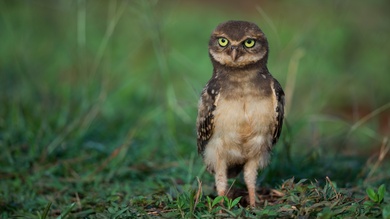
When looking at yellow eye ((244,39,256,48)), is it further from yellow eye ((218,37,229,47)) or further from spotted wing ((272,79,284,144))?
spotted wing ((272,79,284,144))

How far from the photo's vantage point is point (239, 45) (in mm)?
4109

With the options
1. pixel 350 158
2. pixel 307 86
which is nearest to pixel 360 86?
pixel 307 86

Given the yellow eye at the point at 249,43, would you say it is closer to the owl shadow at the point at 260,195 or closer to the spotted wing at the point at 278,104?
the spotted wing at the point at 278,104

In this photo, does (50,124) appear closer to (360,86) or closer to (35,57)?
(35,57)

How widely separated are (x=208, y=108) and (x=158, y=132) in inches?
79.9

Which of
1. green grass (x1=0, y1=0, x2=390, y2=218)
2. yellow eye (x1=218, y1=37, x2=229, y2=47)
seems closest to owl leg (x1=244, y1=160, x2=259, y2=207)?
green grass (x1=0, y1=0, x2=390, y2=218)

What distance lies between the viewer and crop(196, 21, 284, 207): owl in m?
4.08

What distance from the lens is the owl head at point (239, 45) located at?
4105 mm

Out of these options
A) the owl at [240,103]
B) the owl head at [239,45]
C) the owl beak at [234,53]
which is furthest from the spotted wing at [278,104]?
the owl beak at [234,53]

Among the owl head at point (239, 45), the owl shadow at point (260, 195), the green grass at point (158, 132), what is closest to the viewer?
the green grass at point (158, 132)

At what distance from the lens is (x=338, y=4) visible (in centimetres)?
621

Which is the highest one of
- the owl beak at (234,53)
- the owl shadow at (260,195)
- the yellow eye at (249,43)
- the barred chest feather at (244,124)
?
the yellow eye at (249,43)

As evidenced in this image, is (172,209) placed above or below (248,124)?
below

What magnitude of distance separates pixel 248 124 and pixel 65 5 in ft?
10.8
